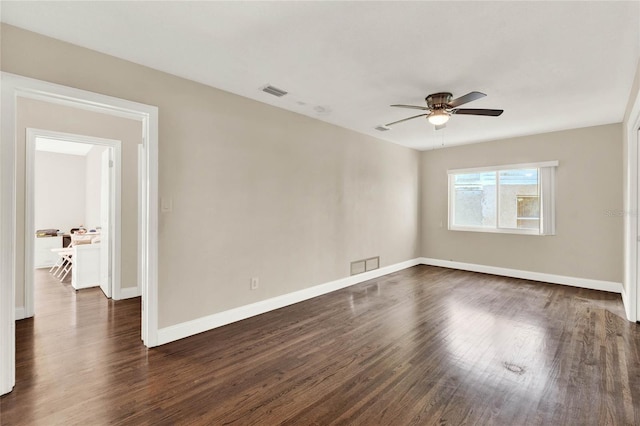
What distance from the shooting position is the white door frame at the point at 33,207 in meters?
3.55

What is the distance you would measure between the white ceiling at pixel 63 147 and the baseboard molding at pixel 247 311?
5424 mm

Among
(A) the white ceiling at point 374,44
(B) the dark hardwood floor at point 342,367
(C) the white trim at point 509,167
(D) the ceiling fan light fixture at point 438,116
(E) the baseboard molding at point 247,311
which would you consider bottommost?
(B) the dark hardwood floor at point 342,367

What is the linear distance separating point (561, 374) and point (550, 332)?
96 centimetres

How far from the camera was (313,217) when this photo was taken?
4.43 meters

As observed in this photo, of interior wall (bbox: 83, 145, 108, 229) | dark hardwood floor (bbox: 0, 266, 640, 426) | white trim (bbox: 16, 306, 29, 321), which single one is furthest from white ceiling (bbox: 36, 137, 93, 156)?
dark hardwood floor (bbox: 0, 266, 640, 426)

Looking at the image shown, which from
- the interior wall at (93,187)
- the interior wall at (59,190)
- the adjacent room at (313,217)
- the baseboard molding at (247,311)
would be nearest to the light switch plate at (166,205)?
the adjacent room at (313,217)

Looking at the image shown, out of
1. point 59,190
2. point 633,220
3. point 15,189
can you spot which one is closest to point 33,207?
point 15,189

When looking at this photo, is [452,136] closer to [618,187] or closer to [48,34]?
[618,187]

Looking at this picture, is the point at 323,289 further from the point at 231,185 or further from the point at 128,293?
the point at 128,293

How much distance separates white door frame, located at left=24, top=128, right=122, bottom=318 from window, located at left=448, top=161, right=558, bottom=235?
6.14 metres

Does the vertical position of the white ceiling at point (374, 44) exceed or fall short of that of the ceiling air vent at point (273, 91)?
it falls short

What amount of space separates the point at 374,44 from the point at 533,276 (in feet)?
17.0

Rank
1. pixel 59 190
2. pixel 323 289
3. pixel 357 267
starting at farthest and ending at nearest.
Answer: pixel 59 190, pixel 357 267, pixel 323 289

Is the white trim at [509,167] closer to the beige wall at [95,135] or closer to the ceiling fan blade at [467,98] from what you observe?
the ceiling fan blade at [467,98]
